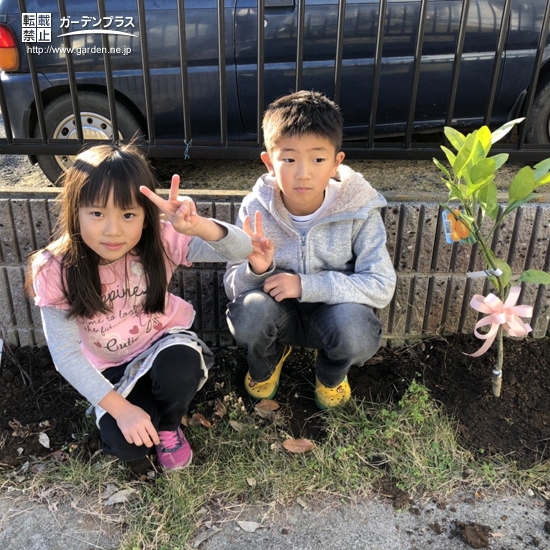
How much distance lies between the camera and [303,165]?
2.15m

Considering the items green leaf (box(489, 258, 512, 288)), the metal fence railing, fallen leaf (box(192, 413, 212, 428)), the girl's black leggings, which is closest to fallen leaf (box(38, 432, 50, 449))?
the girl's black leggings

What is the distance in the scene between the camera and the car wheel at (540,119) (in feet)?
10.1

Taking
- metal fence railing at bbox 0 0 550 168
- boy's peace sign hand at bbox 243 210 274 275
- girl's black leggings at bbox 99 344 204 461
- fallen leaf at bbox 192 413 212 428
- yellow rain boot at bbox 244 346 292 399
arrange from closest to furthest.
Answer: girl's black leggings at bbox 99 344 204 461 < boy's peace sign hand at bbox 243 210 274 275 < fallen leaf at bbox 192 413 212 428 < yellow rain boot at bbox 244 346 292 399 < metal fence railing at bbox 0 0 550 168

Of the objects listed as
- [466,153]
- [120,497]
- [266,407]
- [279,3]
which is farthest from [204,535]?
[279,3]

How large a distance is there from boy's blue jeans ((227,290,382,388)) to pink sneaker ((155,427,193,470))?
424mm

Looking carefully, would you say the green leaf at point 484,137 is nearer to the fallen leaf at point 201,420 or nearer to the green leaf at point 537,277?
the green leaf at point 537,277

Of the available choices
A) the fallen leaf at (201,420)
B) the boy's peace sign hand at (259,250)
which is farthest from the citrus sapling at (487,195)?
the fallen leaf at (201,420)

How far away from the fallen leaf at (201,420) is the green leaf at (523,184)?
1470 mm

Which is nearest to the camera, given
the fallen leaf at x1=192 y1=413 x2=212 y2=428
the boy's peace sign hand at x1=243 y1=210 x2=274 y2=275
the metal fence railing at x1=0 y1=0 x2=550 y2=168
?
the boy's peace sign hand at x1=243 y1=210 x2=274 y2=275

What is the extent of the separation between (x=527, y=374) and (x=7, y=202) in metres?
2.45

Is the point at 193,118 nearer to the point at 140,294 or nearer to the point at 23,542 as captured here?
the point at 140,294

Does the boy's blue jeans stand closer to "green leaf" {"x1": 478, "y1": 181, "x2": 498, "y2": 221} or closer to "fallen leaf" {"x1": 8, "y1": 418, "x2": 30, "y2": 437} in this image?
"green leaf" {"x1": 478, "y1": 181, "x2": 498, "y2": 221}

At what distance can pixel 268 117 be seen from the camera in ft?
7.48

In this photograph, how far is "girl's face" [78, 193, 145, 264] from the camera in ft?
6.20
